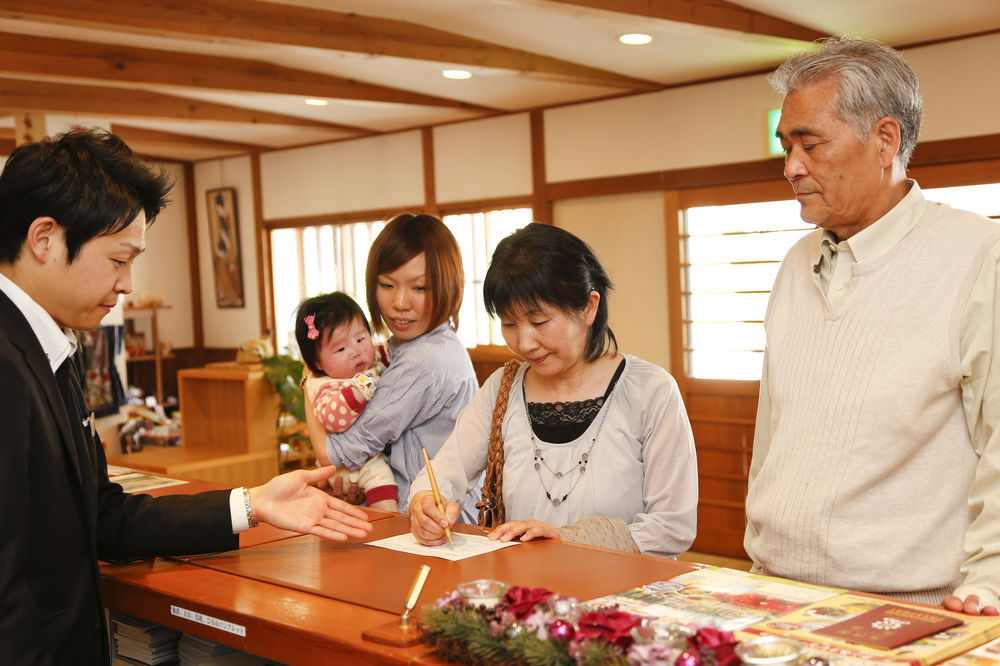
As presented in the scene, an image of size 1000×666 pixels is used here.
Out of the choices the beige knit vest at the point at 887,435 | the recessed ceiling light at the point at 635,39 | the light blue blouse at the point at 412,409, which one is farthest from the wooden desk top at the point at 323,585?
the recessed ceiling light at the point at 635,39

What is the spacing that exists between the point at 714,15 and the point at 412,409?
2751 millimetres

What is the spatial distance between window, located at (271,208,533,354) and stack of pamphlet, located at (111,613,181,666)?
5.13 m

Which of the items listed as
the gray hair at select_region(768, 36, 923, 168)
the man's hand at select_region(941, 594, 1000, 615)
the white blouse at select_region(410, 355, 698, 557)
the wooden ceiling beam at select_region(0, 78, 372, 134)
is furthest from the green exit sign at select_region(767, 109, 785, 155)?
the man's hand at select_region(941, 594, 1000, 615)

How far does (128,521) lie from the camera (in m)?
2.12

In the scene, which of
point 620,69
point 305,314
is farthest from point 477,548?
point 620,69

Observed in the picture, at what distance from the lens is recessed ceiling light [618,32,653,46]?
188 inches

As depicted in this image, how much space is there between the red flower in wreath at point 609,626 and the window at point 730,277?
4758 millimetres

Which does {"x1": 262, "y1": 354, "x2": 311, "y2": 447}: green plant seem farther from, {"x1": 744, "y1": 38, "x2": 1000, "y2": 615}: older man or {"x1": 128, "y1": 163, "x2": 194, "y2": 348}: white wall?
{"x1": 128, "y1": 163, "x2": 194, "y2": 348}: white wall

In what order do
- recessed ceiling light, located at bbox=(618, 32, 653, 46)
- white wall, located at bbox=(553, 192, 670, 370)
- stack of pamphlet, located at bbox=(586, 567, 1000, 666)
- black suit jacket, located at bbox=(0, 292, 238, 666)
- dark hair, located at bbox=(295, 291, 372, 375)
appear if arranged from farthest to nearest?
white wall, located at bbox=(553, 192, 670, 370), recessed ceiling light, located at bbox=(618, 32, 653, 46), dark hair, located at bbox=(295, 291, 372, 375), black suit jacket, located at bbox=(0, 292, 238, 666), stack of pamphlet, located at bbox=(586, 567, 1000, 666)

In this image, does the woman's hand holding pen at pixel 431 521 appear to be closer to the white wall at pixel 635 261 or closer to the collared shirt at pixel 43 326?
the collared shirt at pixel 43 326

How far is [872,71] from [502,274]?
0.90m

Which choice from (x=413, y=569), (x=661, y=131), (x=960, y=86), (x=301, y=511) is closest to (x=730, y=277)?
(x=661, y=131)

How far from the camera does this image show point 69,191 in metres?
1.82

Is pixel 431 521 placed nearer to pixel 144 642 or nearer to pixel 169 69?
pixel 144 642
